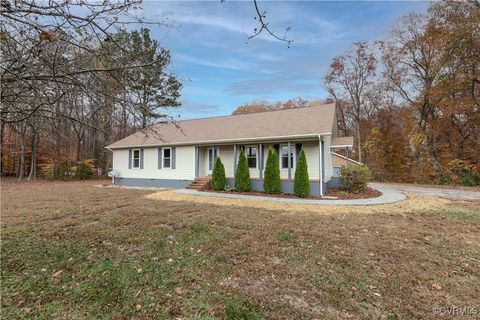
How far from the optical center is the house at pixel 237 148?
39.2 ft

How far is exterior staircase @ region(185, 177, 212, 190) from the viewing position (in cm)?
1322

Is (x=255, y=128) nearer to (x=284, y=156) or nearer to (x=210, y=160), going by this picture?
(x=284, y=156)

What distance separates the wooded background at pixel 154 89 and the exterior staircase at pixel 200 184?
18.9ft

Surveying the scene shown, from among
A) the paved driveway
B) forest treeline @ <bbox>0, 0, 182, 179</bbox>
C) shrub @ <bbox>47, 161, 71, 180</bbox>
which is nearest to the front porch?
the paved driveway

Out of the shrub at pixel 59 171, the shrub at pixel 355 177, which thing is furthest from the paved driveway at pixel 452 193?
the shrub at pixel 59 171

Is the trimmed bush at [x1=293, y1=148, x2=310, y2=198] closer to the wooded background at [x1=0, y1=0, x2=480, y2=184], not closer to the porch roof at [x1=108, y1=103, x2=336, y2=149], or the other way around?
the porch roof at [x1=108, y1=103, x2=336, y2=149]

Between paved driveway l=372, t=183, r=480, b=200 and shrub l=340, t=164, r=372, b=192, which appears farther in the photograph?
shrub l=340, t=164, r=372, b=192

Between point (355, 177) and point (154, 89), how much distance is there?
412 inches

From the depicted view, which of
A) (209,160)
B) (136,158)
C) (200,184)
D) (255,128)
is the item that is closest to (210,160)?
(209,160)

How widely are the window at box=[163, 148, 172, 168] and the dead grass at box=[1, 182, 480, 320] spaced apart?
907cm

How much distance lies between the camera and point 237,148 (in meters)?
14.0

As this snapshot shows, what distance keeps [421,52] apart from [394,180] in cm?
1019

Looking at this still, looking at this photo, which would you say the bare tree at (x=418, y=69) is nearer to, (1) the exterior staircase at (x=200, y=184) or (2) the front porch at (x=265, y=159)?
(2) the front porch at (x=265, y=159)

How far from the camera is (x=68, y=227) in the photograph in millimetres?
5758
